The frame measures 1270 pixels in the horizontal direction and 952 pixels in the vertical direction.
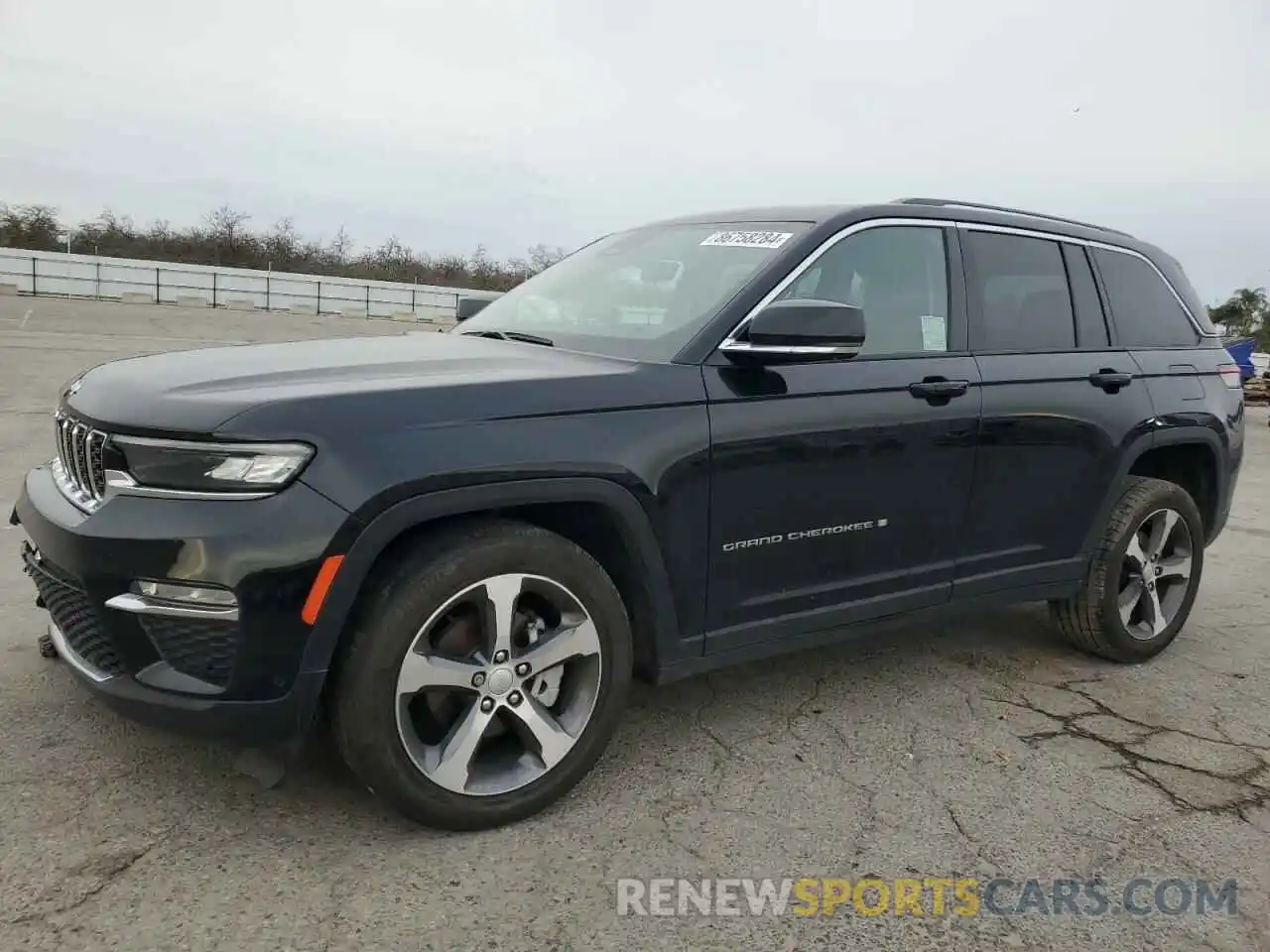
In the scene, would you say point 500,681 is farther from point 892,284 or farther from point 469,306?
point 469,306

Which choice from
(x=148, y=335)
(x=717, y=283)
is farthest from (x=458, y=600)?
(x=148, y=335)

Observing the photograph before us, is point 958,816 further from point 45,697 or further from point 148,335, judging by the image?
point 148,335

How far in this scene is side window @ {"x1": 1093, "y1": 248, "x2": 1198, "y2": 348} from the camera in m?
4.23

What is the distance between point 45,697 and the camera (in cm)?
322

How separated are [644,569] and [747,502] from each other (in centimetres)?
39

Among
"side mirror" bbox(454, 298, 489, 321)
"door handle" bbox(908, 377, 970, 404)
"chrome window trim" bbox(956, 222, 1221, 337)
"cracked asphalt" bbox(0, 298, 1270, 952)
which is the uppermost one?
"chrome window trim" bbox(956, 222, 1221, 337)

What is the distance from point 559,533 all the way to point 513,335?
3.14 feet

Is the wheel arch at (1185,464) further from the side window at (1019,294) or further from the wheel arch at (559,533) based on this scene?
the wheel arch at (559,533)

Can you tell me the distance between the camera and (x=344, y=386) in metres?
2.49
